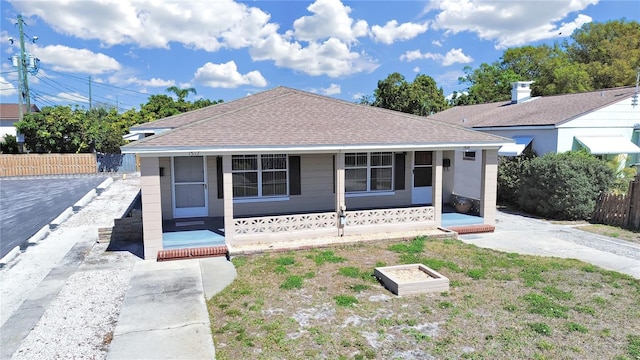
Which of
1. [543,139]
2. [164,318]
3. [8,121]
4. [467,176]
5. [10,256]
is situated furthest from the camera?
[8,121]

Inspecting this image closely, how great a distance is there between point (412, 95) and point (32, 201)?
3110 cm

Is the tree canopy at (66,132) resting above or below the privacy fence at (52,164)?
above

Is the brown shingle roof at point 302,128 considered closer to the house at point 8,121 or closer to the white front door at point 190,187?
the white front door at point 190,187

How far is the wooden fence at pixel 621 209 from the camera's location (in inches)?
512

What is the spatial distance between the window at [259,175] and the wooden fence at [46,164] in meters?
23.7

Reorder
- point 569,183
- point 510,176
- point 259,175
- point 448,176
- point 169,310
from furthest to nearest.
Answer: point 510,176
point 448,176
point 569,183
point 259,175
point 169,310

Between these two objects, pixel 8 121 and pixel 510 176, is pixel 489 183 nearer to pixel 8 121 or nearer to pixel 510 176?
pixel 510 176

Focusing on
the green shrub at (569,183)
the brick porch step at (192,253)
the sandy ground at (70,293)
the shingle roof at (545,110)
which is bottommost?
the sandy ground at (70,293)

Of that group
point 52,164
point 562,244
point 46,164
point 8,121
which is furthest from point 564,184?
point 8,121

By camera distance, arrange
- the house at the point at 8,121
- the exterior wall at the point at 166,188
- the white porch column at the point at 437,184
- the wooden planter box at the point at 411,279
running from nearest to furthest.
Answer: the wooden planter box at the point at 411,279 < the white porch column at the point at 437,184 < the exterior wall at the point at 166,188 < the house at the point at 8,121

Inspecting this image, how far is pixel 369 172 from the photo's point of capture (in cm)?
1417

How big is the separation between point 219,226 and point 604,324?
9351mm

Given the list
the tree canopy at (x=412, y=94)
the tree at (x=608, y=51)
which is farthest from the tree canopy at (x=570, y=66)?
the tree canopy at (x=412, y=94)

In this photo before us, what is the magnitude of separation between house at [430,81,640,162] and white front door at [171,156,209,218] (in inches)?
512
